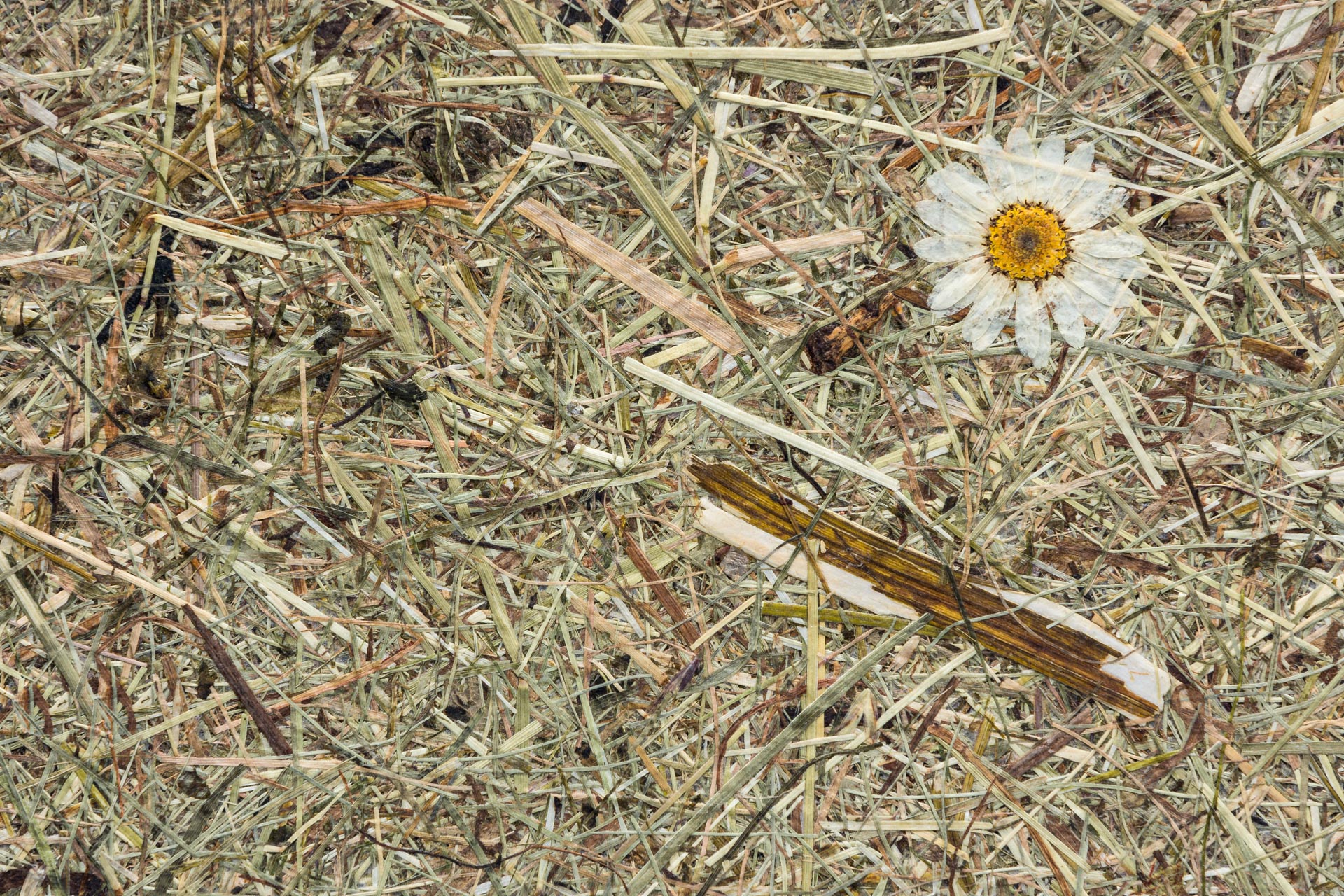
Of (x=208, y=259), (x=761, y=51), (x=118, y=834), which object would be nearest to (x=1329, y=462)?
(x=761, y=51)

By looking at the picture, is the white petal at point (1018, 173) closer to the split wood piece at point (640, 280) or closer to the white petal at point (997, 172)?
the white petal at point (997, 172)

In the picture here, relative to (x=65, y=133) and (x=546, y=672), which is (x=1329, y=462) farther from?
(x=65, y=133)

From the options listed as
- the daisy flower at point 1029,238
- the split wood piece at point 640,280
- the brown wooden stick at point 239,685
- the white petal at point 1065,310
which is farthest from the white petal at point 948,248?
the brown wooden stick at point 239,685

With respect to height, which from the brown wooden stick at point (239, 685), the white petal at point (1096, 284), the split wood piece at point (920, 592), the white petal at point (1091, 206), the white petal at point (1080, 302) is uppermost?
the white petal at point (1091, 206)

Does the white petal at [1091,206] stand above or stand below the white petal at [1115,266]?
above

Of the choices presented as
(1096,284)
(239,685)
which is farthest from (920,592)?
(239,685)

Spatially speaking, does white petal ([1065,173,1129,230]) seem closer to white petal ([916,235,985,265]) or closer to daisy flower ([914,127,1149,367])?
daisy flower ([914,127,1149,367])

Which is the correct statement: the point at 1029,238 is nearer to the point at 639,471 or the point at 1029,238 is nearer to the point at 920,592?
the point at 920,592

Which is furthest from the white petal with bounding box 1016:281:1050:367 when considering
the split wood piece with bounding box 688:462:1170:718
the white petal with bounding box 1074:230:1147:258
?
the split wood piece with bounding box 688:462:1170:718
